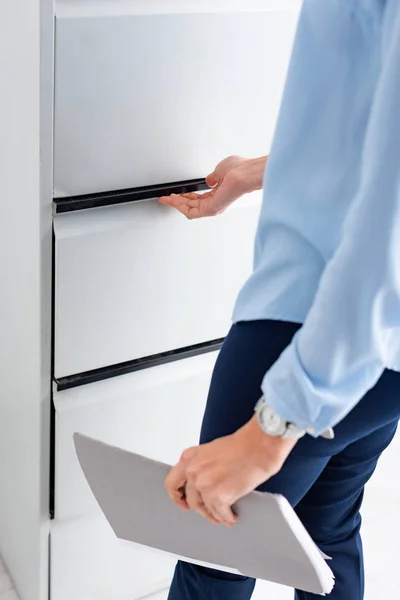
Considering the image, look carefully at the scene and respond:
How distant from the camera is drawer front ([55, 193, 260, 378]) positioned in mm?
1022

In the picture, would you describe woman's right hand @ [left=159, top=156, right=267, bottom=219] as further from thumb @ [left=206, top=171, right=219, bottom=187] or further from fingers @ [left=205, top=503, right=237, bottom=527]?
fingers @ [left=205, top=503, right=237, bottom=527]

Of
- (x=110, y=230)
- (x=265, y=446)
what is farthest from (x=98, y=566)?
(x=265, y=446)

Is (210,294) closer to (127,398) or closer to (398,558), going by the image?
(127,398)

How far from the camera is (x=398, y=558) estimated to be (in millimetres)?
1583

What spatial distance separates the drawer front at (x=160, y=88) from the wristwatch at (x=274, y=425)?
380 mm

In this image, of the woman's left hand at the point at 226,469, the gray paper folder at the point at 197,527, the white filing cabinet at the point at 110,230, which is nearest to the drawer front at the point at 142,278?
the white filing cabinet at the point at 110,230

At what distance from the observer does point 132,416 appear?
119 cm

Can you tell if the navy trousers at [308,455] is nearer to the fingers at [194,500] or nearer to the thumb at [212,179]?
the fingers at [194,500]

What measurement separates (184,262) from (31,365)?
0.23 m

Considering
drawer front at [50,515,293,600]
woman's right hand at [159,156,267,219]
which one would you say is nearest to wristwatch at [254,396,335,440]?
woman's right hand at [159,156,267,219]

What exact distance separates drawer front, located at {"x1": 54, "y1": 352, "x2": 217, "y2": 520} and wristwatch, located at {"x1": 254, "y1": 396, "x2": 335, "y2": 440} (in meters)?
0.44

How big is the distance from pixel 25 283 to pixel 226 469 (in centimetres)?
43

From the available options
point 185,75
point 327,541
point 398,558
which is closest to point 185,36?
point 185,75

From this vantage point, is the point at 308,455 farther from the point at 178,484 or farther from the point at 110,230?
the point at 110,230
